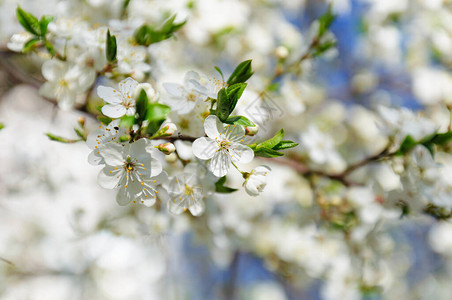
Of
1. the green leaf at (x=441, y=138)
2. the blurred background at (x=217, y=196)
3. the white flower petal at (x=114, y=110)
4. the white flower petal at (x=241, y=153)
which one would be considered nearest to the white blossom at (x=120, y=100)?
the white flower petal at (x=114, y=110)

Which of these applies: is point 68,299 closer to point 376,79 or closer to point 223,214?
point 223,214

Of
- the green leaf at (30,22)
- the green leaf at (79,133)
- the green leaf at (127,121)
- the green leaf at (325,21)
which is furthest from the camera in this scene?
the green leaf at (325,21)

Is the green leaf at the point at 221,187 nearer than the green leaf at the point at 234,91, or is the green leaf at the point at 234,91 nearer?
the green leaf at the point at 234,91

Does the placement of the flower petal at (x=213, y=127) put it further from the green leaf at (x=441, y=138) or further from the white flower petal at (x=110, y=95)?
the green leaf at (x=441, y=138)

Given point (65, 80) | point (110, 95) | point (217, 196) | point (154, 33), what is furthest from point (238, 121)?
point (217, 196)

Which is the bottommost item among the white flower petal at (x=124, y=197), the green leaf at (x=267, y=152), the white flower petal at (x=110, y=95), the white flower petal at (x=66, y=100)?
the white flower petal at (x=124, y=197)

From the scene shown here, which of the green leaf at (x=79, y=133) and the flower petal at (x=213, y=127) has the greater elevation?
the flower petal at (x=213, y=127)

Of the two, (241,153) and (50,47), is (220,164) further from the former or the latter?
(50,47)
